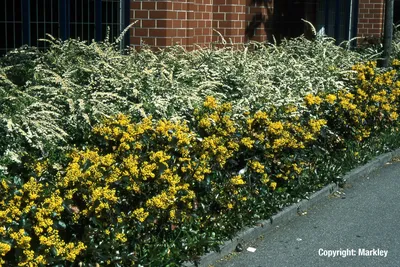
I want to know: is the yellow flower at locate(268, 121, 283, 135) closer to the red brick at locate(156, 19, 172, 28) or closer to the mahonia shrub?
the mahonia shrub

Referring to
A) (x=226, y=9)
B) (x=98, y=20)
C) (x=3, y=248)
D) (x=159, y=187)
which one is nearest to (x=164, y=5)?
(x=98, y=20)

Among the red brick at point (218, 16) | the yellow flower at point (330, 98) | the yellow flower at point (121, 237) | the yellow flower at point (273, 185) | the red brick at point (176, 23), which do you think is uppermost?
the red brick at point (218, 16)

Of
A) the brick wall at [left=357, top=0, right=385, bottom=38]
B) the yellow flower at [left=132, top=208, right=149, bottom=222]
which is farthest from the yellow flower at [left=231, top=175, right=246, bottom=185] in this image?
the brick wall at [left=357, top=0, right=385, bottom=38]

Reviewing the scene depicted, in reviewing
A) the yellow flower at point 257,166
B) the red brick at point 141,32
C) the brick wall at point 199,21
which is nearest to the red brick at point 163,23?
the brick wall at point 199,21

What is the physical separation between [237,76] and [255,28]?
4980 millimetres

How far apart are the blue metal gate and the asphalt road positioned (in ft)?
13.3

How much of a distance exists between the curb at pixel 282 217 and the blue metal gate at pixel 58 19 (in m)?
3.70

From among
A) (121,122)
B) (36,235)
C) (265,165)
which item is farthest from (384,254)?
(36,235)

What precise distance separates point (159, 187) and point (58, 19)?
570 cm

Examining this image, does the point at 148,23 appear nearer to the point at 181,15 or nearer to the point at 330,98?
the point at 181,15

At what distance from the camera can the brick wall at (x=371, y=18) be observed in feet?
59.9

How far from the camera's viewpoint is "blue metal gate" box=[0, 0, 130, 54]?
32.8ft

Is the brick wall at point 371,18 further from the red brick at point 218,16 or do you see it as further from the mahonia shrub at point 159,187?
the mahonia shrub at point 159,187

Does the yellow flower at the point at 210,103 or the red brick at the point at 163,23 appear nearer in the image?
the yellow flower at the point at 210,103
